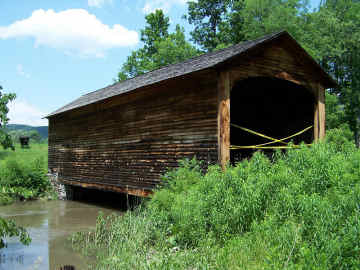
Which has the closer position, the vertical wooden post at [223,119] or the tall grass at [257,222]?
the tall grass at [257,222]

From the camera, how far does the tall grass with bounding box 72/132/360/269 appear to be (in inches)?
184

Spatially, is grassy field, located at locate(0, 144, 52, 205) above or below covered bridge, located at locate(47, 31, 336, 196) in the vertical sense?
below

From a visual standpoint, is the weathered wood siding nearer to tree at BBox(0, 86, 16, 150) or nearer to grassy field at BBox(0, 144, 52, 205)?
grassy field at BBox(0, 144, 52, 205)

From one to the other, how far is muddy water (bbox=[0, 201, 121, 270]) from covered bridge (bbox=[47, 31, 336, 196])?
53.7 inches

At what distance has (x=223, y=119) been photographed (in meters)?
9.12

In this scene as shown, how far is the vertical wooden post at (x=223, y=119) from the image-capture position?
9055 millimetres

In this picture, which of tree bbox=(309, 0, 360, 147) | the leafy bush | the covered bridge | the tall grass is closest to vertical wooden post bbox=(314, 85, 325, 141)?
the covered bridge

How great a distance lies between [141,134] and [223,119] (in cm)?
373

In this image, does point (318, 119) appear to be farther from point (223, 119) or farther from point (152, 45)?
point (152, 45)

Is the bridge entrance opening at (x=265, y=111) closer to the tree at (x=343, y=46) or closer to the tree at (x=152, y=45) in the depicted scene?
the tree at (x=343, y=46)

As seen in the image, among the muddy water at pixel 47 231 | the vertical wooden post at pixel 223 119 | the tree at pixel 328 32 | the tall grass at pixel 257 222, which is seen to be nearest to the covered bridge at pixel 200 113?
the vertical wooden post at pixel 223 119

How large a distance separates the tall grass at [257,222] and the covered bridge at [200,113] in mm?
2094

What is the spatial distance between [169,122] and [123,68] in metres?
29.8

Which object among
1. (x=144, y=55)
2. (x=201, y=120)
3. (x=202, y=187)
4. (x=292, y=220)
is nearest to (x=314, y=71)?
(x=201, y=120)
